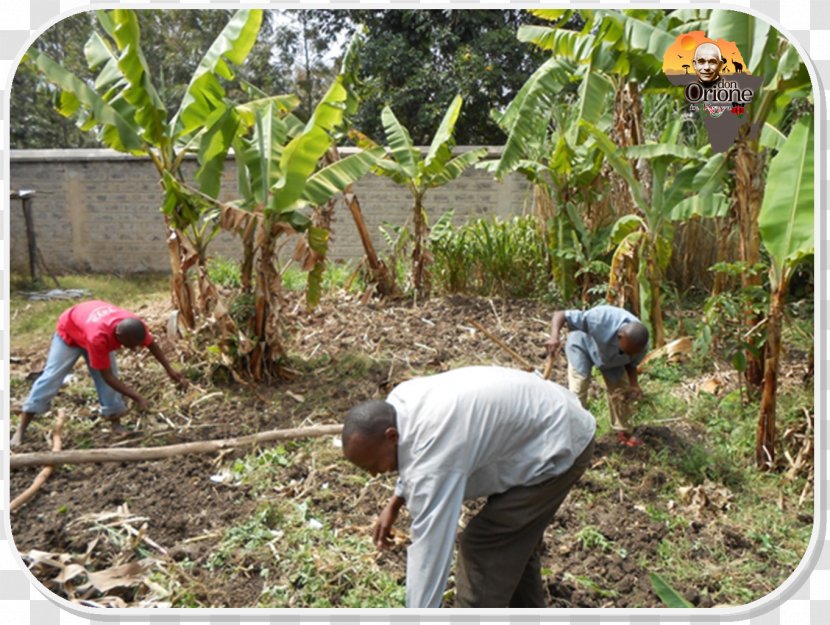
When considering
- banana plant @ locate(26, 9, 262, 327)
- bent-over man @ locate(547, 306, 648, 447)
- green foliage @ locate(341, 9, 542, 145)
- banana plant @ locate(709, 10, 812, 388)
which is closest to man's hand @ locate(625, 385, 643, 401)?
bent-over man @ locate(547, 306, 648, 447)

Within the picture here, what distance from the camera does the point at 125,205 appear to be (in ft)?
27.3

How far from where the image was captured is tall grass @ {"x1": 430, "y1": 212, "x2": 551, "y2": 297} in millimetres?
→ 6465

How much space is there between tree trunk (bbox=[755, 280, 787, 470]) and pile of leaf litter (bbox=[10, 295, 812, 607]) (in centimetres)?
14

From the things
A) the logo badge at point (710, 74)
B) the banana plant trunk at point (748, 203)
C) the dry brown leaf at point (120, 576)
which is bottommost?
the dry brown leaf at point (120, 576)

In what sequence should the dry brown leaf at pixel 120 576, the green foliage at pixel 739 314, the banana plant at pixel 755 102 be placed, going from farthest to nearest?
the green foliage at pixel 739 314 → the banana plant at pixel 755 102 → the dry brown leaf at pixel 120 576

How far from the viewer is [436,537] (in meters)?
1.82

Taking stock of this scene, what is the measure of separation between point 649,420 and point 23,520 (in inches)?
129

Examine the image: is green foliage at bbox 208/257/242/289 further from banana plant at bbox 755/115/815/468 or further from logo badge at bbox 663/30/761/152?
banana plant at bbox 755/115/815/468

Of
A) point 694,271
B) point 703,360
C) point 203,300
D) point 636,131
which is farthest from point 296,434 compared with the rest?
point 694,271

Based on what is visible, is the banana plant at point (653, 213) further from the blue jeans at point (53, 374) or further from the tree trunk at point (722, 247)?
the blue jeans at point (53, 374)

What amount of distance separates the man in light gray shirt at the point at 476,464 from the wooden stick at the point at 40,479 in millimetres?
1868

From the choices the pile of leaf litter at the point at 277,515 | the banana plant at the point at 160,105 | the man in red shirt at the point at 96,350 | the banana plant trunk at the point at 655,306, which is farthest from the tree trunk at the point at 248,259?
the banana plant trunk at the point at 655,306

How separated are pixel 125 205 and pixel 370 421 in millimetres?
7423

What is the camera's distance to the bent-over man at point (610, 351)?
3549mm
